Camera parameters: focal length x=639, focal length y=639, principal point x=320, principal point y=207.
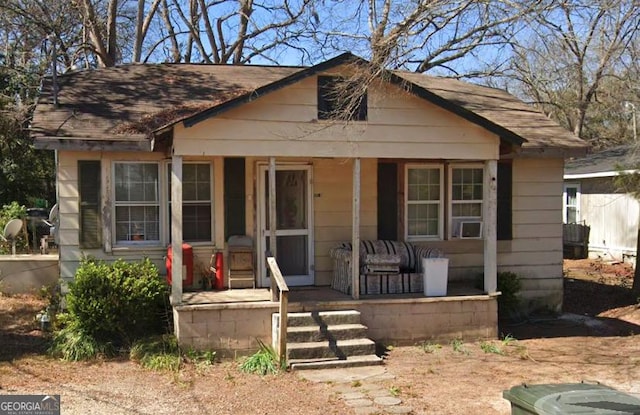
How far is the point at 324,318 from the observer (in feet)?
30.8

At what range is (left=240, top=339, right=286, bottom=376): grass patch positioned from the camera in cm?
855

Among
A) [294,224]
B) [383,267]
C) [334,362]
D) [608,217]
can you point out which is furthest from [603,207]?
[334,362]

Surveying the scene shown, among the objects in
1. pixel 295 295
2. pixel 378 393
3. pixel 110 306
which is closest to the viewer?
pixel 378 393

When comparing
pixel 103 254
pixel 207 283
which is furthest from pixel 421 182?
pixel 103 254

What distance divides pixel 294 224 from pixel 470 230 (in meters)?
3.32

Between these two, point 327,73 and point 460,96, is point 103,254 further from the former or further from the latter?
point 460,96

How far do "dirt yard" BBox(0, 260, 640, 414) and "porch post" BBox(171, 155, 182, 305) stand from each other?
1.16m

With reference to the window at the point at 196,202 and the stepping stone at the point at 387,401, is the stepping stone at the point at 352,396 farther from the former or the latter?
the window at the point at 196,202

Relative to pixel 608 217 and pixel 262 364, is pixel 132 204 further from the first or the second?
pixel 608 217

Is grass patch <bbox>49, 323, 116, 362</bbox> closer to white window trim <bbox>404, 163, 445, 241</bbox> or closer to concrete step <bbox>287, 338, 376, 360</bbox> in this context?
concrete step <bbox>287, 338, 376, 360</bbox>

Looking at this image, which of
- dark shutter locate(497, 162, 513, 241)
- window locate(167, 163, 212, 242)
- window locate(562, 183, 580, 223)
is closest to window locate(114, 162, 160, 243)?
window locate(167, 163, 212, 242)

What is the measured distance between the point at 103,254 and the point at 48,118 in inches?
94.2

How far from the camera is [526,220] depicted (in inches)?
477

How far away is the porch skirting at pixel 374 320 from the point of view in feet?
29.9
